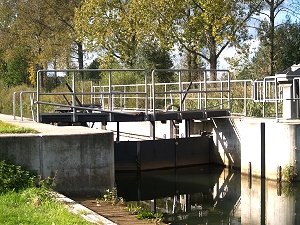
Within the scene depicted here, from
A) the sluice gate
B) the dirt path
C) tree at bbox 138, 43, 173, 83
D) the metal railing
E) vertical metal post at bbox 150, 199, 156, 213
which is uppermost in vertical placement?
tree at bbox 138, 43, 173, 83

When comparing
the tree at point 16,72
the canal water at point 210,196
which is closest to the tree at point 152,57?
the canal water at point 210,196

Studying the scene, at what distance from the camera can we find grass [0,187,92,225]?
8.78 m

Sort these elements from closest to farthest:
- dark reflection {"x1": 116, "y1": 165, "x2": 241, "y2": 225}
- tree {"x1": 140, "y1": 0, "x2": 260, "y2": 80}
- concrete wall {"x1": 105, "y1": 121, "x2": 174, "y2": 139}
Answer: dark reflection {"x1": 116, "y1": 165, "x2": 241, "y2": 225} < concrete wall {"x1": 105, "y1": 121, "x2": 174, "y2": 139} < tree {"x1": 140, "y1": 0, "x2": 260, "y2": 80}

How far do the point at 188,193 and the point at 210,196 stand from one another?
708mm

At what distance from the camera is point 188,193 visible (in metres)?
17.0

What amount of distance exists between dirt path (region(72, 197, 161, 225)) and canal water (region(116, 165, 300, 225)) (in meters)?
2.13

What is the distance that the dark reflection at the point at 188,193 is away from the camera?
14.2 m

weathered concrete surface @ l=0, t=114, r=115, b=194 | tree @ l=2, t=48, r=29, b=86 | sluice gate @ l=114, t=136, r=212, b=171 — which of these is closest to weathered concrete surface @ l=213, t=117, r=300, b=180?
sluice gate @ l=114, t=136, r=212, b=171

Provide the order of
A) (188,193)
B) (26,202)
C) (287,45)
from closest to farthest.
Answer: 1. (26,202)
2. (188,193)
3. (287,45)

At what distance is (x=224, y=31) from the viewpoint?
107ft

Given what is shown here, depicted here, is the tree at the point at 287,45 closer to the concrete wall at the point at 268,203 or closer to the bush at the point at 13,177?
the concrete wall at the point at 268,203

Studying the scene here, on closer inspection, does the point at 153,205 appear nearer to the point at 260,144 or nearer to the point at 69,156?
the point at 69,156

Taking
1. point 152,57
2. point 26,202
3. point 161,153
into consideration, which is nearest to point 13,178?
point 26,202

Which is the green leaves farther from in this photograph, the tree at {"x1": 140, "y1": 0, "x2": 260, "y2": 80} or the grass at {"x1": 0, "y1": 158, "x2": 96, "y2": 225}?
the tree at {"x1": 140, "y1": 0, "x2": 260, "y2": 80}
